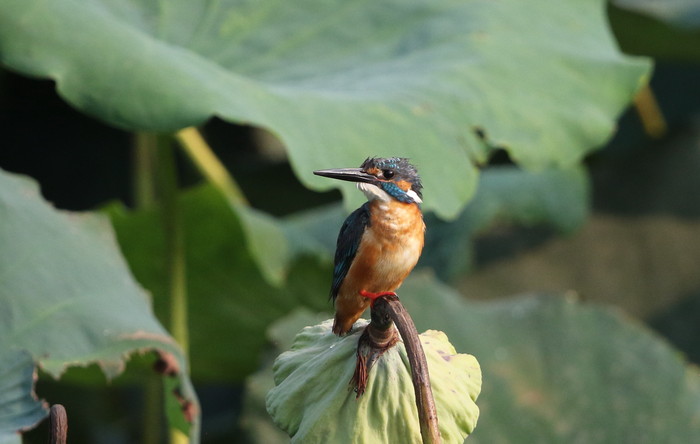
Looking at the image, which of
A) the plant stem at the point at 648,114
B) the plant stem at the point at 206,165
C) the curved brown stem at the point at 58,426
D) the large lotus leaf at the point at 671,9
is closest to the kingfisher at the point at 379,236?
the curved brown stem at the point at 58,426

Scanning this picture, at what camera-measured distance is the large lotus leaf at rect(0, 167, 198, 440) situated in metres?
1.56

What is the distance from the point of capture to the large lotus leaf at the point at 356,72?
5.55ft

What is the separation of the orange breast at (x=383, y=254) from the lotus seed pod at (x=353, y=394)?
0.12ft

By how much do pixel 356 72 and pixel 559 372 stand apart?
86 centimetres

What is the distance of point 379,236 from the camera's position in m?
0.90

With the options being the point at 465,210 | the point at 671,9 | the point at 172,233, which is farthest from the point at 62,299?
the point at 671,9

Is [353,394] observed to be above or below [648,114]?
above

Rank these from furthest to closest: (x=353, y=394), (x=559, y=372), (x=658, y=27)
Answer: (x=658, y=27), (x=559, y=372), (x=353, y=394)

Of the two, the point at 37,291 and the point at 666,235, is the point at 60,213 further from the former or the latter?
the point at 666,235

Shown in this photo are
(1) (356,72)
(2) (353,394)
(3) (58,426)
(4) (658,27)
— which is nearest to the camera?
(3) (58,426)

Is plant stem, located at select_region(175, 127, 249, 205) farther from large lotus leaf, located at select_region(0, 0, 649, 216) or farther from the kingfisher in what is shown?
the kingfisher

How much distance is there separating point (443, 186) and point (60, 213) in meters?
0.66

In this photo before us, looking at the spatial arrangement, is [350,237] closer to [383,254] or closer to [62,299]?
[383,254]

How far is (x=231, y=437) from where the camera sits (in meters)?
3.02
